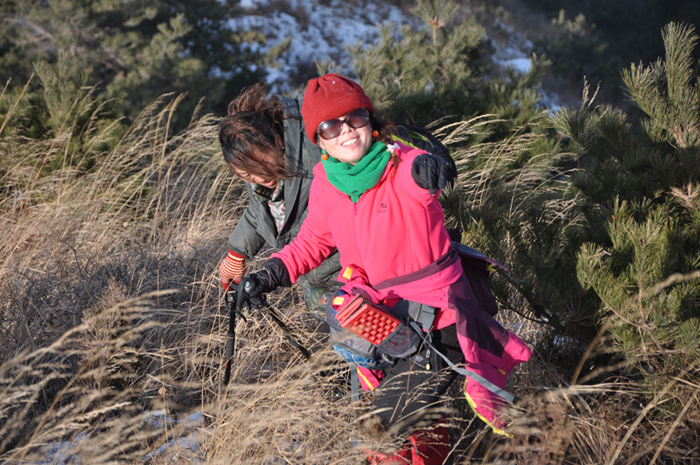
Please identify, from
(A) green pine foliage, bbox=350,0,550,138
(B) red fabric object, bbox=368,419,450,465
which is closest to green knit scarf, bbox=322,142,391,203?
(B) red fabric object, bbox=368,419,450,465

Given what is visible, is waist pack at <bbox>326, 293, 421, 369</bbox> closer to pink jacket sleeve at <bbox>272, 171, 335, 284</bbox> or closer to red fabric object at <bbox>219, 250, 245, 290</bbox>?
pink jacket sleeve at <bbox>272, 171, 335, 284</bbox>

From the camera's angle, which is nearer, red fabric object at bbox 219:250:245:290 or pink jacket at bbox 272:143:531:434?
pink jacket at bbox 272:143:531:434

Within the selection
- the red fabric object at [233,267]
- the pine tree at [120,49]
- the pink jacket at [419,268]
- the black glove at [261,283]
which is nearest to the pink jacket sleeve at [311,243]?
the black glove at [261,283]

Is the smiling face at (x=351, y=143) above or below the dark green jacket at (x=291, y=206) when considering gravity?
above

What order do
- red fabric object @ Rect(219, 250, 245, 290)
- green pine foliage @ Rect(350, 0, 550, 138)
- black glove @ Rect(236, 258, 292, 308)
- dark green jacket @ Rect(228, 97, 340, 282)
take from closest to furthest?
black glove @ Rect(236, 258, 292, 308), dark green jacket @ Rect(228, 97, 340, 282), red fabric object @ Rect(219, 250, 245, 290), green pine foliage @ Rect(350, 0, 550, 138)

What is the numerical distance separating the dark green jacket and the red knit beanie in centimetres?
29

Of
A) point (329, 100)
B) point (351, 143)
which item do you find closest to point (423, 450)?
point (351, 143)

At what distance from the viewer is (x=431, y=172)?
53.1 inches

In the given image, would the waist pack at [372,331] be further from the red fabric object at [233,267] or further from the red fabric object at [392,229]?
the red fabric object at [233,267]

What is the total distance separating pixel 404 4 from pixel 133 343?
788 inches

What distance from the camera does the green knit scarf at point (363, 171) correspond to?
4.97 feet

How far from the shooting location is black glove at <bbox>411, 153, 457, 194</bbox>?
1348 mm

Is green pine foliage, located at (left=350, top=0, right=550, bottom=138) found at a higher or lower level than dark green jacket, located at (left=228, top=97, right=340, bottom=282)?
lower

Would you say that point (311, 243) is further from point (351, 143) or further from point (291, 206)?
point (351, 143)
